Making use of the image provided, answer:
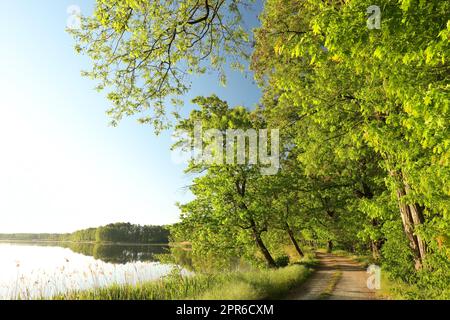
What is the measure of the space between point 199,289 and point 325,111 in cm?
823

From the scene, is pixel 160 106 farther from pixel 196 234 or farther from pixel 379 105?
pixel 196 234

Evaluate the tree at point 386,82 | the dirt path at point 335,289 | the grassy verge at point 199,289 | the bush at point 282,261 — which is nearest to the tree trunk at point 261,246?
the bush at point 282,261

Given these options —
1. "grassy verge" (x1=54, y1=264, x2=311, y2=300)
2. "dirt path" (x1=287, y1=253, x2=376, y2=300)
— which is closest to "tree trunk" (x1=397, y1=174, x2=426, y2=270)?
"dirt path" (x1=287, y1=253, x2=376, y2=300)

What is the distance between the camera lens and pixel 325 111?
12.8m

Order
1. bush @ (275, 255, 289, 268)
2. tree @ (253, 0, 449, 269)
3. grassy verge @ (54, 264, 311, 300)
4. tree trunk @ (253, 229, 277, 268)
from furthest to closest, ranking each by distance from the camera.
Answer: bush @ (275, 255, 289, 268) < tree trunk @ (253, 229, 277, 268) < grassy verge @ (54, 264, 311, 300) < tree @ (253, 0, 449, 269)

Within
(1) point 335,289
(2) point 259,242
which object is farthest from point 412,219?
(2) point 259,242

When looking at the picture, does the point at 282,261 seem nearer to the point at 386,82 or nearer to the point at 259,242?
the point at 259,242

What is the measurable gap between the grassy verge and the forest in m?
4.52

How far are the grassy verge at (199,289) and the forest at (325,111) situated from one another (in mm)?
4523

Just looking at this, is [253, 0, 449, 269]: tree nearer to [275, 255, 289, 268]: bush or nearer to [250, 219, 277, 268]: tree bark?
[250, 219, 277, 268]: tree bark

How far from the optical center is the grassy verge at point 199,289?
9.80 metres

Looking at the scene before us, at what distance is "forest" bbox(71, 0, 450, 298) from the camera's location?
6.29 metres
